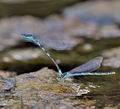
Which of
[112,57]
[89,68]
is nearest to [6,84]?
[89,68]

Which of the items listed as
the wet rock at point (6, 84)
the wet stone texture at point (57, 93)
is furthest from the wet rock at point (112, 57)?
the wet rock at point (6, 84)

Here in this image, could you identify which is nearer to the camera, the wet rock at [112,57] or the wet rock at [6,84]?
the wet rock at [6,84]

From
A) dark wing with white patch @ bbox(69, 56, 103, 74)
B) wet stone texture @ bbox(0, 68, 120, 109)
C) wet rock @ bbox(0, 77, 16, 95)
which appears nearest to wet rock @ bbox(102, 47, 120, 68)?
dark wing with white patch @ bbox(69, 56, 103, 74)

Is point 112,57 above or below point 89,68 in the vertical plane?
above

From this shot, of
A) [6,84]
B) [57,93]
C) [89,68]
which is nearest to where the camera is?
[57,93]

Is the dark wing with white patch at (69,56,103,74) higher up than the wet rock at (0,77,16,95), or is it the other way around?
the dark wing with white patch at (69,56,103,74)

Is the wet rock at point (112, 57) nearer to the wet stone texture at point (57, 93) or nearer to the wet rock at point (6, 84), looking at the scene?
the wet stone texture at point (57, 93)

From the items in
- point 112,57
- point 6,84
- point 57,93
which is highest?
point 112,57

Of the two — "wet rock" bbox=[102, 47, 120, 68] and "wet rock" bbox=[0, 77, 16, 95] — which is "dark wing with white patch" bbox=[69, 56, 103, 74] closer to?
"wet rock" bbox=[0, 77, 16, 95]

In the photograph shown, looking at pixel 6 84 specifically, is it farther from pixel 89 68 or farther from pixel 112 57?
pixel 112 57

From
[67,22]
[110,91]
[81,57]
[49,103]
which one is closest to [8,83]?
[49,103]
